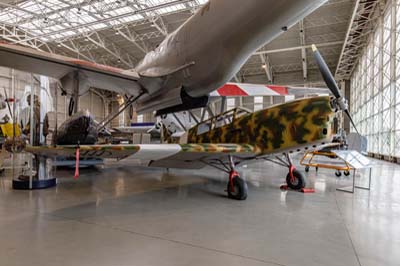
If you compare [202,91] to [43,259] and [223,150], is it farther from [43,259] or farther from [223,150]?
[43,259]

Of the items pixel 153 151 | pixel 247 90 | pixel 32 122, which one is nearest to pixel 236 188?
pixel 153 151

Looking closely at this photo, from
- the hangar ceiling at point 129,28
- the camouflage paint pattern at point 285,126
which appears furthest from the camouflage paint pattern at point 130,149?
the hangar ceiling at point 129,28

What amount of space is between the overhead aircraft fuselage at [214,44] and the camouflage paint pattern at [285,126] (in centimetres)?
109

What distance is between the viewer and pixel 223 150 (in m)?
4.63

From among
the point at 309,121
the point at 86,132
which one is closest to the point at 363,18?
the point at 309,121

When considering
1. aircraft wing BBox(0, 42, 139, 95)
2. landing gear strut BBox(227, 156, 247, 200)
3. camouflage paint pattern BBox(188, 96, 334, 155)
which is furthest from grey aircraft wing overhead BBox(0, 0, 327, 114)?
landing gear strut BBox(227, 156, 247, 200)

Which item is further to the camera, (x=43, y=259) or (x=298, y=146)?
(x=298, y=146)

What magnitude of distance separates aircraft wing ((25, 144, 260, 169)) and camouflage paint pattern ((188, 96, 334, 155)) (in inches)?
13.3

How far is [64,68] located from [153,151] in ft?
9.08

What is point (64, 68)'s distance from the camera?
16.9 feet

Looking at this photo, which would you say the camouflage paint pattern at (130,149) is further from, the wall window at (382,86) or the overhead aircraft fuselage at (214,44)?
the wall window at (382,86)

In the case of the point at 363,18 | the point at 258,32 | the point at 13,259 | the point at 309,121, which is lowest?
the point at 13,259

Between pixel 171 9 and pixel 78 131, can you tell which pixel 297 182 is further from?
pixel 171 9

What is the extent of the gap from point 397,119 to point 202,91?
1364 cm
